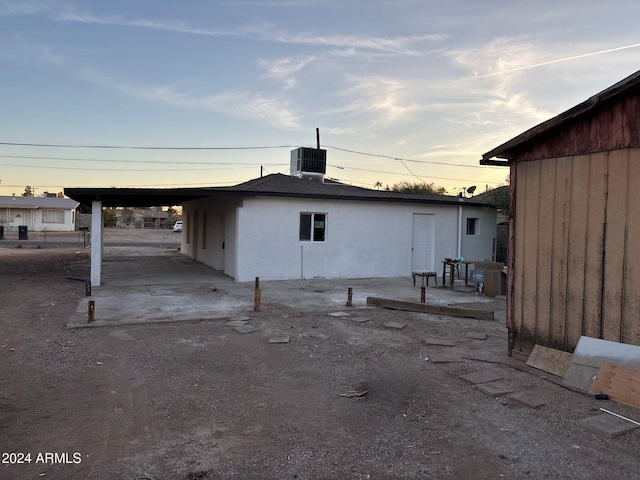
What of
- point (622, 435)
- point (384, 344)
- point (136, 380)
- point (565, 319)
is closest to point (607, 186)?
point (565, 319)

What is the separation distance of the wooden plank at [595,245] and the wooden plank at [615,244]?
0.06 m

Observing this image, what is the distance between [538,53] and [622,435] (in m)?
11.1

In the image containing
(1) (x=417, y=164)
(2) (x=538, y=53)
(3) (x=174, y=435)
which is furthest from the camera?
(1) (x=417, y=164)

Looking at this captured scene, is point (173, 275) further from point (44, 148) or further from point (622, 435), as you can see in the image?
point (44, 148)

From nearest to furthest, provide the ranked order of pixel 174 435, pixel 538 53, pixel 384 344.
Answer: pixel 174 435 < pixel 384 344 < pixel 538 53

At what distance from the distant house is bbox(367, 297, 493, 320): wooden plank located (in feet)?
162

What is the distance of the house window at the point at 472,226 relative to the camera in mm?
18172

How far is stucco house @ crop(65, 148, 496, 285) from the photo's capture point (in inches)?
544

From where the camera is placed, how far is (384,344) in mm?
6918

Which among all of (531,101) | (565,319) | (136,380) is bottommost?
(136,380)

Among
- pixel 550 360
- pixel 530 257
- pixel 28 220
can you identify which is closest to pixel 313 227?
pixel 530 257

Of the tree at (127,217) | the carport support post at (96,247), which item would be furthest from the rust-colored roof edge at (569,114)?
the tree at (127,217)

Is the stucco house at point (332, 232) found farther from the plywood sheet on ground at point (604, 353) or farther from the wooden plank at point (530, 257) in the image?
the plywood sheet on ground at point (604, 353)

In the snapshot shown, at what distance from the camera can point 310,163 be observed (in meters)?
20.0
